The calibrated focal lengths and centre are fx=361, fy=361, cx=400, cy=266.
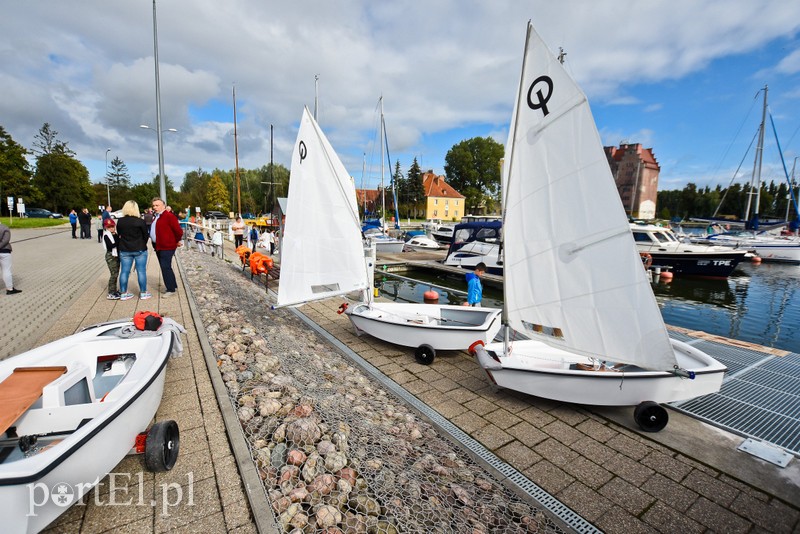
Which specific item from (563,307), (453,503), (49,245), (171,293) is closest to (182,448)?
(453,503)

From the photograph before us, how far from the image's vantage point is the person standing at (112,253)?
7.52 m

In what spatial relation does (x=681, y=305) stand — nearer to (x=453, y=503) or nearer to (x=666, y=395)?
(x=666, y=395)

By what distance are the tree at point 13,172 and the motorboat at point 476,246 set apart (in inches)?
2110

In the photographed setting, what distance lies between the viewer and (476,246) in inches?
776

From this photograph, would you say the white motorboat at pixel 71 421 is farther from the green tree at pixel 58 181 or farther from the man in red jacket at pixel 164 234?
the green tree at pixel 58 181

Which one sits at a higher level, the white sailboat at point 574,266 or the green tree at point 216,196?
the green tree at point 216,196

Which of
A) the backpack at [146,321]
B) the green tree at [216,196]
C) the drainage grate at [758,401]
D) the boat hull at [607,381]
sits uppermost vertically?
the green tree at [216,196]

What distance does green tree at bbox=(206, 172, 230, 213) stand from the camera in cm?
6669

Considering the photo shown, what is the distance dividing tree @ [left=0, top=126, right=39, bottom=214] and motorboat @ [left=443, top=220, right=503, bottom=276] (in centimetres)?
5359

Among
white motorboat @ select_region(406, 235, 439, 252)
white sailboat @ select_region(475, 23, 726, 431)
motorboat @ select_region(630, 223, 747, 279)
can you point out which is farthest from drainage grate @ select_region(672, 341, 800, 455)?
white motorboat @ select_region(406, 235, 439, 252)

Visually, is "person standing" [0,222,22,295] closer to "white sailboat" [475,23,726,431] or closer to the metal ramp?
"white sailboat" [475,23,726,431]

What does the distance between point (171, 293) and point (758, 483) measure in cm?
1015

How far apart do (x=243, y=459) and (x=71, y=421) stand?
1.38 metres

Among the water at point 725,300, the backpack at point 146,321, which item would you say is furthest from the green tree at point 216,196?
the backpack at point 146,321
